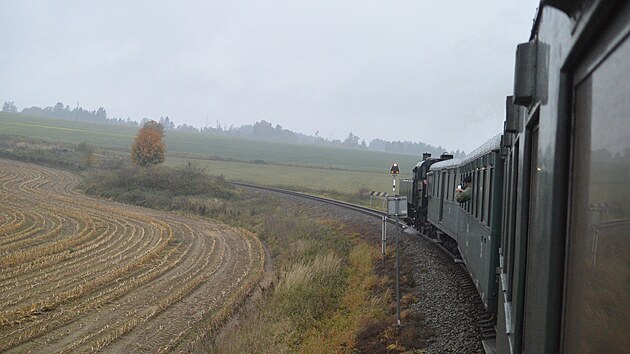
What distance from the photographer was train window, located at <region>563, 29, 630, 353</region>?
1.13 meters

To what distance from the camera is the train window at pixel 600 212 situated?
1.13 metres

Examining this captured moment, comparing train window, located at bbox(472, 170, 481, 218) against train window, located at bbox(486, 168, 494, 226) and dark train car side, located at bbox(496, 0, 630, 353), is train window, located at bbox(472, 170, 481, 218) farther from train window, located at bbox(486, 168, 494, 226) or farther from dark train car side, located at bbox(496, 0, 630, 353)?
dark train car side, located at bbox(496, 0, 630, 353)

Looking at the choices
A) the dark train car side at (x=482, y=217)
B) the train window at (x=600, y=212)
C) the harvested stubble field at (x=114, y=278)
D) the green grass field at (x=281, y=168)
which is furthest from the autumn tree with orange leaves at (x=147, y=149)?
the train window at (x=600, y=212)

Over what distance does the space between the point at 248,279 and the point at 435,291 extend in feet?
28.3

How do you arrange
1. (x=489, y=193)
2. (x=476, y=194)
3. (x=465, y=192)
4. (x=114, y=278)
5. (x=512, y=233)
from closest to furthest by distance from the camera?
(x=512, y=233) < (x=489, y=193) < (x=476, y=194) < (x=465, y=192) < (x=114, y=278)

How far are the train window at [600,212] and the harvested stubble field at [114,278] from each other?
11887mm

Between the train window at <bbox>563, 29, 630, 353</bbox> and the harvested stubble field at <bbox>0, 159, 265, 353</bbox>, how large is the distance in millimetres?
11887

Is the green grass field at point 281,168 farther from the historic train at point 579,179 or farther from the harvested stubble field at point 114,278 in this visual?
the historic train at point 579,179

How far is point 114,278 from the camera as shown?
17703 mm

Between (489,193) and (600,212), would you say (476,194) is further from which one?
(600,212)

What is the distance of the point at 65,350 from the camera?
11469 millimetres

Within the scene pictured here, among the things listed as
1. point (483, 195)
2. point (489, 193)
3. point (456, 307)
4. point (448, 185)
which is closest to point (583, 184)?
point (489, 193)

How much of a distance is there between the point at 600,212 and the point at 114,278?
18.1 m

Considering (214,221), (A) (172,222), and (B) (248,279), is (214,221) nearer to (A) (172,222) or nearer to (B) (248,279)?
(A) (172,222)
